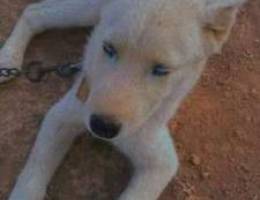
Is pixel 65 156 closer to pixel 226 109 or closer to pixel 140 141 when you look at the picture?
pixel 140 141

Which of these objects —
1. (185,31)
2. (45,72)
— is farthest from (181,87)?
(45,72)

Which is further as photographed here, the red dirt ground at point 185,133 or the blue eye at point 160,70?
the red dirt ground at point 185,133

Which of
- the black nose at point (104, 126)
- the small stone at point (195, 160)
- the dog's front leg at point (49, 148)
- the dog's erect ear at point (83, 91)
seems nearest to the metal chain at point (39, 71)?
the dog's front leg at point (49, 148)

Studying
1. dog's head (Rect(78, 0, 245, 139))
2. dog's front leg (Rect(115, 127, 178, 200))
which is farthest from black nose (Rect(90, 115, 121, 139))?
dog's front leg (Rect(115, 127, 178, 200))

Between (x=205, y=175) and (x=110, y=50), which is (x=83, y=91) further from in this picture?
(x=205, y=175)

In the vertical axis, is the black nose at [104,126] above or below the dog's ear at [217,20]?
below

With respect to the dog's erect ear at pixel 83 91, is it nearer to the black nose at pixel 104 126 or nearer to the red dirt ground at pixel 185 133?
the black nose at pixel 104 126
